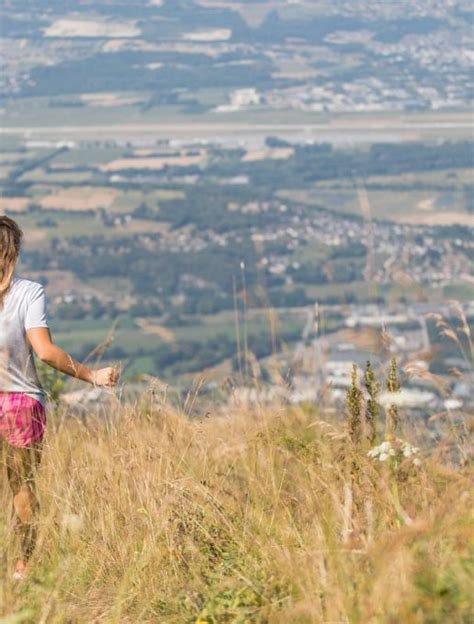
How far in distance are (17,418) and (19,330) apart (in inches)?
11.4

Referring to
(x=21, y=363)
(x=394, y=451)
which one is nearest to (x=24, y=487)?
(x=21, y=363)

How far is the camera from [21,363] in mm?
4285

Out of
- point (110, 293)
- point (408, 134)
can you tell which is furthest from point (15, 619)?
point (408, 134)

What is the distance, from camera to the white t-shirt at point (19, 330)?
167 inches

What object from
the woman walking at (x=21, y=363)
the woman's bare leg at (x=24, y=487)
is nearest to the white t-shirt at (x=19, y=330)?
the woman walking at (x=21, y=363)

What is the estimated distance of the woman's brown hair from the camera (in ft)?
13.8

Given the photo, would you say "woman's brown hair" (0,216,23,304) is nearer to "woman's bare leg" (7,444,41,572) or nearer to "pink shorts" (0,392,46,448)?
"pink shorts" (0,392,46,448)

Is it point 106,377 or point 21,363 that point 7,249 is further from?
point 106,377

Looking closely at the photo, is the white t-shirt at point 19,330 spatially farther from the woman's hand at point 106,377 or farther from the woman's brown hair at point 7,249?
the woman's hand at point 106,377

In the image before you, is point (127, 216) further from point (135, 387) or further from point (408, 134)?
point (135, 387)

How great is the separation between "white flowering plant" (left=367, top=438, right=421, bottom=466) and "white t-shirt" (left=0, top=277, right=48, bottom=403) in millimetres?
1185

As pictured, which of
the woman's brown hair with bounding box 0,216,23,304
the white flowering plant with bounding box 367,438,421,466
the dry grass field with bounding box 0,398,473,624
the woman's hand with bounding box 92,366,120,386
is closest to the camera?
the dry grass field with bounding box 0,398,473,624

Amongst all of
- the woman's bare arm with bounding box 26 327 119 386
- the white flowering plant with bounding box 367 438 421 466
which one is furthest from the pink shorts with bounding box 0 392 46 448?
the white flowering plant with bounding box 367 438 421 466

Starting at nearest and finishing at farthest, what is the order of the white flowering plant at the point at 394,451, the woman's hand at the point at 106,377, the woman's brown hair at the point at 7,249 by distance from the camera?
1. the white flowering plant at the point at 394,451
2. the woman's hand at the point at 106,377
3. the woman's brown hair at the point at 7,249
